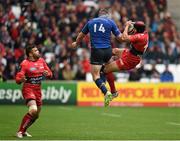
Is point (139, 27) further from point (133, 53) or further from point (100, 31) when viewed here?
point (100, 31)

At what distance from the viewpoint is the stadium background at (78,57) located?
100 ft

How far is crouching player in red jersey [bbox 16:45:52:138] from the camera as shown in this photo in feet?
56.5

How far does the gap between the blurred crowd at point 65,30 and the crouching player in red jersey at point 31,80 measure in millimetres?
12775

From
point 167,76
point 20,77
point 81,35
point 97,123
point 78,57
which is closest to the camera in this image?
point 20,77

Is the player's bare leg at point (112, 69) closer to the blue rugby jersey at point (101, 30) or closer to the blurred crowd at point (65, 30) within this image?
the blue rugby jersey at point (101, 30)

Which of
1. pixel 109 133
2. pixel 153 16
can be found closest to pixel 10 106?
pixel 153 16

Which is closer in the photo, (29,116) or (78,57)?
(29,116)

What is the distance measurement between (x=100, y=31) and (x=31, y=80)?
77.6 inches

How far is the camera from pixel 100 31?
17.4m

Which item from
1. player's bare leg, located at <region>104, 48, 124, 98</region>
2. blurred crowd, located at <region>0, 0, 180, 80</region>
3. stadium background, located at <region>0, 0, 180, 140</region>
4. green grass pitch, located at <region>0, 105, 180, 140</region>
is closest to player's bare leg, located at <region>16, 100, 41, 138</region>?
green grass pitch, located at <region>0, 105, 180, 140</region>

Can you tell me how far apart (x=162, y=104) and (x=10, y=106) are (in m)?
6.53

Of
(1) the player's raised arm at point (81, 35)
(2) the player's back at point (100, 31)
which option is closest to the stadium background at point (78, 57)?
(1) the player's raised arm at point (81, 35)

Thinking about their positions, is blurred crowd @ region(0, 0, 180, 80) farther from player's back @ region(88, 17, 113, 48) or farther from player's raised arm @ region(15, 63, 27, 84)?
player's raised arm @ region(15, 63, 27, 84)

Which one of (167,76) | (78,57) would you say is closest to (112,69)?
(167,76)
